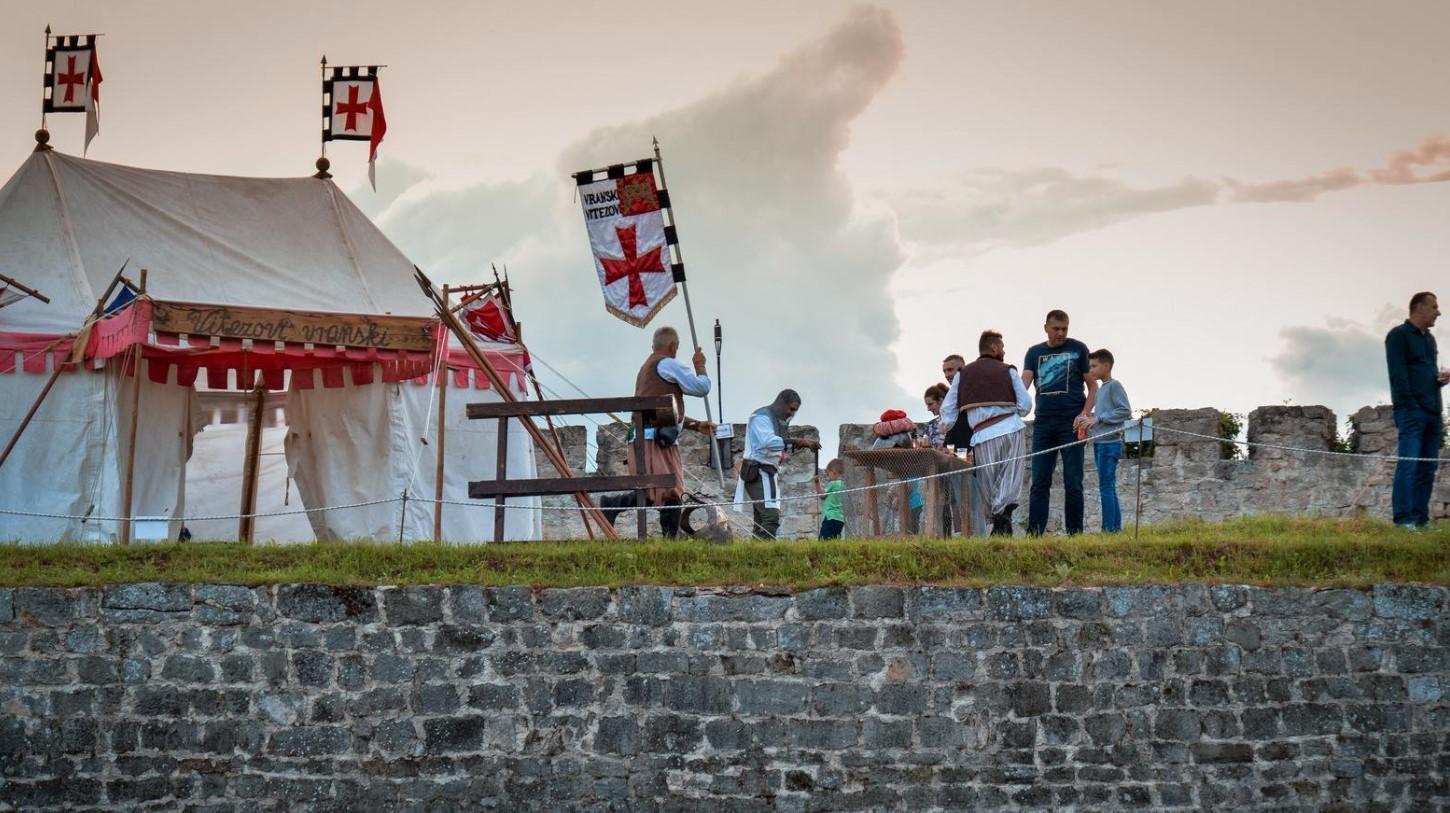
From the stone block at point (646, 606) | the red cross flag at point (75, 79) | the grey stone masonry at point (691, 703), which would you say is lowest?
the grey stone masonry at point (691, 703)

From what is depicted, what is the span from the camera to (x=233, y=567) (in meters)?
10.3

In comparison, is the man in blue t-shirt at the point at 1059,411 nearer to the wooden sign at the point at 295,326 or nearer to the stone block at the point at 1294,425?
the stone block at the point at 1294,425

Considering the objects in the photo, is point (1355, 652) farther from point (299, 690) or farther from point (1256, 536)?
point (299, 690)

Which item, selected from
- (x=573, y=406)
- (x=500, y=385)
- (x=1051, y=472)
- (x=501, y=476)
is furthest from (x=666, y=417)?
(x=1051, y=472)

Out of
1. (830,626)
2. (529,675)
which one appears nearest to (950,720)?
(830,626)

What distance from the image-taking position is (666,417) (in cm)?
1153

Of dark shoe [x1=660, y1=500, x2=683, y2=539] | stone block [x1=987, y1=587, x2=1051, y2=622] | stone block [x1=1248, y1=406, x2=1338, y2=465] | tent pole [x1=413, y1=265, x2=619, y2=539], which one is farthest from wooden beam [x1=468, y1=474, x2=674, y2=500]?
stone block [x1=1248, y1=406, x2=1338, y2=465]

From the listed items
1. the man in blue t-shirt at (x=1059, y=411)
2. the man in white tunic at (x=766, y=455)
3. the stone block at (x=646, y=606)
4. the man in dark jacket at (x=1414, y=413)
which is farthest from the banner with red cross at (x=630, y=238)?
the man in dark jacket at (x=1414, y=413)

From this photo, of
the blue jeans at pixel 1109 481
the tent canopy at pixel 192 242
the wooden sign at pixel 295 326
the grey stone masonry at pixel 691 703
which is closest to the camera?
the grey stone masonry at pixel 691 703

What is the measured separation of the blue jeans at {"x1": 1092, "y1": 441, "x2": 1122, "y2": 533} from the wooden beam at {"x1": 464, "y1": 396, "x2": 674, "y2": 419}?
3.23m

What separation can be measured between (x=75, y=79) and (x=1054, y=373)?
10.2m

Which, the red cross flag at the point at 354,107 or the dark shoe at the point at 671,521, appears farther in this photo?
the red cross flag at the point at 354,107

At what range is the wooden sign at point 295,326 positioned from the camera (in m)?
12.7

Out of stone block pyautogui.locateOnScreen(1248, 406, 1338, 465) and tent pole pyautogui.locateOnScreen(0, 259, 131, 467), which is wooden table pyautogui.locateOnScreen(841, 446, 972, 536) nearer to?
stone block pyautogui.locateOnScreen(1248, 406, 1338, 465)
